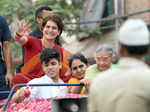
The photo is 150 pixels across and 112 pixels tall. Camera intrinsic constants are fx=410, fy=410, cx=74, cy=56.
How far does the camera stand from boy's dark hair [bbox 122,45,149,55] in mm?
2590

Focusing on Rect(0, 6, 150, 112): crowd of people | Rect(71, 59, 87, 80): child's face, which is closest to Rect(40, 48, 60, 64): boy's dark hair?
Rect(0, 6, 150, 112): crowd of people

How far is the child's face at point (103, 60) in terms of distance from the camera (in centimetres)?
512

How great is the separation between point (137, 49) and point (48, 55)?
99.9 inches

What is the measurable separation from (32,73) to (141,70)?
3.10 metres

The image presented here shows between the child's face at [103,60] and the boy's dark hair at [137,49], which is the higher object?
the boy's dark hair at [137,49]

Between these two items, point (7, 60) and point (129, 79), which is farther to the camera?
point (7, 60)

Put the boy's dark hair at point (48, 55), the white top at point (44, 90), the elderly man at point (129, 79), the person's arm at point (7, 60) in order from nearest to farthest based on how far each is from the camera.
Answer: the elderly man at point (129, 79) < the white top at point (44, 90) < the boy's dark hair at point (48, 55) < the person's arm at point (7, 60)

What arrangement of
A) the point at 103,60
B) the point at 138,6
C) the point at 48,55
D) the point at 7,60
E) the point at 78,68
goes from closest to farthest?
the point at 48,55, the point at 103,60, the point at 78,68, the point at 7,60, the point at 138,6

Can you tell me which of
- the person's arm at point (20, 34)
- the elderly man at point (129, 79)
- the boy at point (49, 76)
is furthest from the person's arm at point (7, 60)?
the elderly man at point (129, 79)

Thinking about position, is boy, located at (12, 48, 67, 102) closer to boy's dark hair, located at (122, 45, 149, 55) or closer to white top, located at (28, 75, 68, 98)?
white top, located at (28, 75, 68, 98)

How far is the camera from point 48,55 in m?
5.03

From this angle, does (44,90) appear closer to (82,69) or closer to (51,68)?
(51,68)

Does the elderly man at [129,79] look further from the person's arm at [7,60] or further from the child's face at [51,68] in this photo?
the person's arm at [7,60]

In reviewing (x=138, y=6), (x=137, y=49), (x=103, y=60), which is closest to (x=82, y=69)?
(x=103, y=60)
